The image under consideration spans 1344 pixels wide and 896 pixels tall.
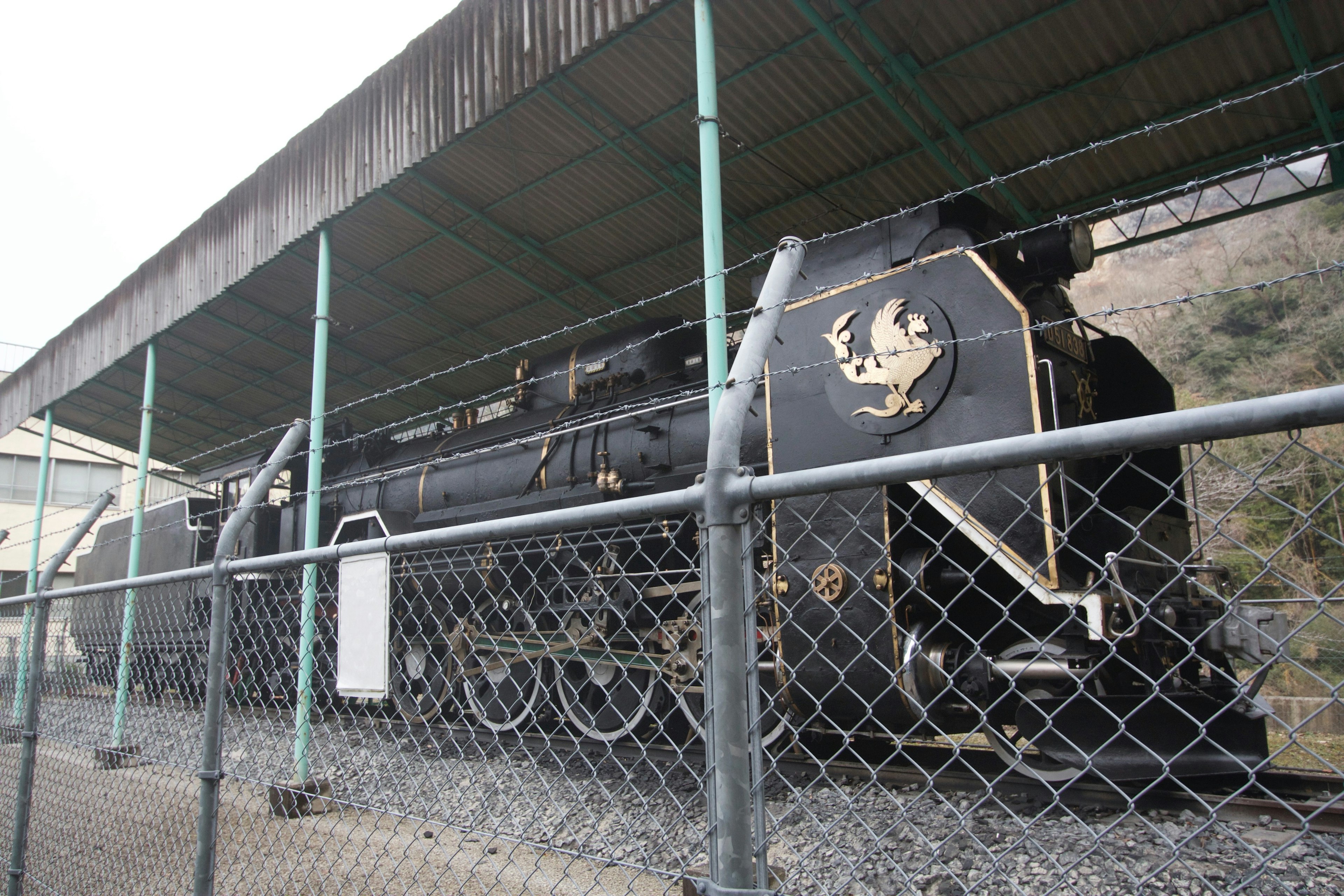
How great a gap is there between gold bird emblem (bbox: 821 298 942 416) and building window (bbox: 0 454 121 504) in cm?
2911

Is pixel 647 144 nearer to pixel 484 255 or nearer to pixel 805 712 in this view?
pixel 484 255

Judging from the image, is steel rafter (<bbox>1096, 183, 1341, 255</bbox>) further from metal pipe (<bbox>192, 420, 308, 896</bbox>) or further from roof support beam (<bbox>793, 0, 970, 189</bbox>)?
metal pipe (<bbox>192, 420, 308, 896</bbox>)

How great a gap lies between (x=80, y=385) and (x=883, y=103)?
12.1 metres

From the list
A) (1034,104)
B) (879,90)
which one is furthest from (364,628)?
Result: (1034,104)

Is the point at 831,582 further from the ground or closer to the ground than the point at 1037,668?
further from the ground

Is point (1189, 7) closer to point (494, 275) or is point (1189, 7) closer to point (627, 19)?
point (627, 19)

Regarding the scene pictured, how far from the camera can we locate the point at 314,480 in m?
6.59

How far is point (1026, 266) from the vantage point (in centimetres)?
543

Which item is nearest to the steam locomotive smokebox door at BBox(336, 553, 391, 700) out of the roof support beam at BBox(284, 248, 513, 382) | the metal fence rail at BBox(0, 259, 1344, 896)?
the metal fence rail at BBox(0, 259, 1344, 896)

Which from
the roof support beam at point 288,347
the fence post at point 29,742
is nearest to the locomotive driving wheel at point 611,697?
the fence post at point 29,742

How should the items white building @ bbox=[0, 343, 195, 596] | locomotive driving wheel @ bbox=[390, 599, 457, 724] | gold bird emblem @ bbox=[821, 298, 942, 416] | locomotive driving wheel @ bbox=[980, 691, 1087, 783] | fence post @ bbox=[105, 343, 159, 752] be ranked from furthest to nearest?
white building @ bbox=[0, 343, 195, 596]
locomotive driving wheel @ bbox=[390, 599, 457, 724]
fence post @ bbox=[105, 343, 159, 752]
gold bird emblem @ bbox=[821, 298, 942, 416]
locomotive driving wheel @ bbox=[980, 691, 1087, 783]

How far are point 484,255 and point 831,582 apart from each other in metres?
Result: 6.77

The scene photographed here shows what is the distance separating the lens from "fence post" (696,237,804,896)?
61.9 inches

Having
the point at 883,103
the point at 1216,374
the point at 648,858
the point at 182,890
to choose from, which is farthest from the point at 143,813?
the point at 1216,374
